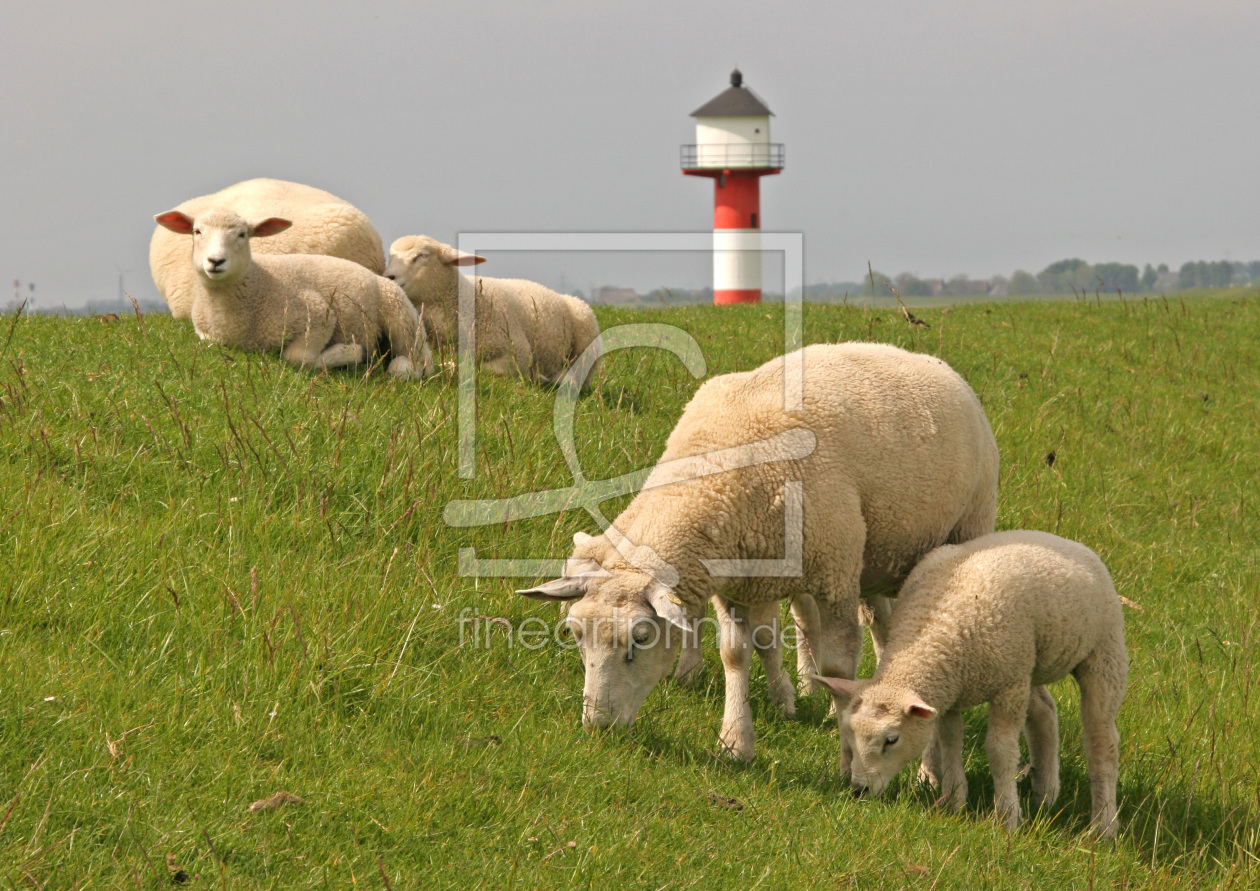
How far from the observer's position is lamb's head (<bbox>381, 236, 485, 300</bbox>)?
→ 8.50m

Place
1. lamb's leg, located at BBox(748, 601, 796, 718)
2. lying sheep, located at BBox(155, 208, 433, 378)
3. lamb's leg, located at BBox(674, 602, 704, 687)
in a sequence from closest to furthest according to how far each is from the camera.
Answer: lamb's leg, located at BBox(748, 601, 796, 718) → lamb's leg, located at BBox(674, 602, 704, 687) → lying sheep, located at BBox(155, 208, 433, 378)

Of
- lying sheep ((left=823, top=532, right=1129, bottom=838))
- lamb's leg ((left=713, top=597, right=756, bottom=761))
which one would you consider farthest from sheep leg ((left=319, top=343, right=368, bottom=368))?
lying sheep ((left=823, top=532, right=1129, bottom=838))

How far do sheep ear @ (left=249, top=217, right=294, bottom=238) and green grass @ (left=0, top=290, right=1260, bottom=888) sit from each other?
893 millimetres

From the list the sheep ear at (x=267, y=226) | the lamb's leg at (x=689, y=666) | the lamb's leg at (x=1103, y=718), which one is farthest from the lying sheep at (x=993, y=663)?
the sheep ear at (x=267, y=226)

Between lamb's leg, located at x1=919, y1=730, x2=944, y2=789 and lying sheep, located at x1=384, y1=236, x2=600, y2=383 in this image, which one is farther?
lying sheep, located at x1=384, y1=236, x2=600, y2=383

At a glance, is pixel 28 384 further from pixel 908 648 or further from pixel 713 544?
pixel 908 648

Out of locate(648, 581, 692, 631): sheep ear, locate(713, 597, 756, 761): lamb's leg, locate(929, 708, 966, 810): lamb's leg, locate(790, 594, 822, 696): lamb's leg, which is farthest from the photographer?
locate(790, 594, 822, 696): lamb's leg

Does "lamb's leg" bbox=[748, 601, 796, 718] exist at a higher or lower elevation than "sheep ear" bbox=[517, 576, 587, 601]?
lower

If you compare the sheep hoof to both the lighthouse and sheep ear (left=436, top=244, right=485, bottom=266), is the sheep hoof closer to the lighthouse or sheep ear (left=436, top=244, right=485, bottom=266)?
sheep ear (left=436, top=244, right=485, bottom=266)

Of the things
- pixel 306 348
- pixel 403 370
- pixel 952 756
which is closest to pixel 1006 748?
pixel 952 756

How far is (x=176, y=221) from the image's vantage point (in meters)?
8.12

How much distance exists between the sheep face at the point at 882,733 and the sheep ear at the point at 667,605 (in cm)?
78

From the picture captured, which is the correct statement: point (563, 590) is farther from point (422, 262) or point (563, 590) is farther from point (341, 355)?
point (422, 262)

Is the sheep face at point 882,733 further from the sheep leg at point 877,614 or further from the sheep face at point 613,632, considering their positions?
the sheep leg at point 877,614
